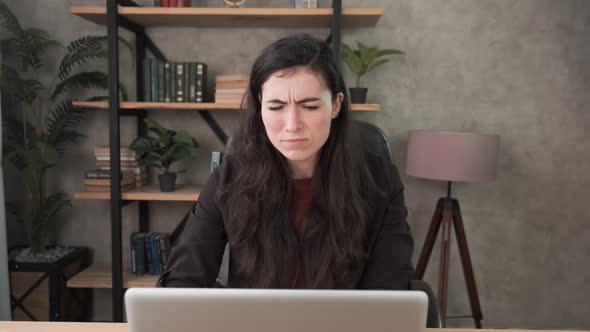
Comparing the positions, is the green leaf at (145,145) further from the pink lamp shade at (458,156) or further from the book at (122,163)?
the pink lamp shade at (458,156)

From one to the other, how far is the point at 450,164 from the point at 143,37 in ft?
5.99

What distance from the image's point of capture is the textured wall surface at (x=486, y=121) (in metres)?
2.66

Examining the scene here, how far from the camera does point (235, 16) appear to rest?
2352 millimetres

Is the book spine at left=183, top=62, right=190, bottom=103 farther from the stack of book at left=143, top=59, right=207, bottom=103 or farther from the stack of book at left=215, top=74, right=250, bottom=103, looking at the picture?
the stack of book at left=215, top=74, right=250, bottom=103

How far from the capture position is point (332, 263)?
4.15 ft

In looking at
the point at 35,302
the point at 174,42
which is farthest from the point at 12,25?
the point at 35,302

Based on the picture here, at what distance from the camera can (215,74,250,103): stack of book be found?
236 centimetres

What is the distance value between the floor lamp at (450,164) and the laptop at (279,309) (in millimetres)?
1705

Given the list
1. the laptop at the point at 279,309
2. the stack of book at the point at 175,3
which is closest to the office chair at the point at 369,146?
the laptop at the point at 279,309

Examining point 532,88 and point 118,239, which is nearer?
point 118,239

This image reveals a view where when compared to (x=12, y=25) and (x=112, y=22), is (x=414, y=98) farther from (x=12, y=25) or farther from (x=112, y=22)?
(x=12, y=25)

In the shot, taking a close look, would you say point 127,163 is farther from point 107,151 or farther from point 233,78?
point 233,78

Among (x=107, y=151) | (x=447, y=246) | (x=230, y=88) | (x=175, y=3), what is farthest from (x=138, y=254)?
(x=447, y=246)

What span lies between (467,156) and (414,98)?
61cm
